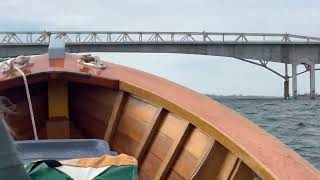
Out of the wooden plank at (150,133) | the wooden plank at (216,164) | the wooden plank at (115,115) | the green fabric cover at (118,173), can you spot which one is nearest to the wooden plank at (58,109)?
the wooden plank at (115,115)

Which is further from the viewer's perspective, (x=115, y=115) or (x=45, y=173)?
(x=115, y=115)

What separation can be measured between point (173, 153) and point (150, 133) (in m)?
0.40

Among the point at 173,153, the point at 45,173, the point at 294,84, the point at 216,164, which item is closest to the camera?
the point at 45,173

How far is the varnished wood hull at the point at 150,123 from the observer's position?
3.47 m

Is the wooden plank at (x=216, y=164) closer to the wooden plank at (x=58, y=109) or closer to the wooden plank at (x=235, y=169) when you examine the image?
the wooden plank at (x=235, y=169)

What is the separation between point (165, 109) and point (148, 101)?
9.8 inches

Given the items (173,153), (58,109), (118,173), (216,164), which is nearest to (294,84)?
(58,109)

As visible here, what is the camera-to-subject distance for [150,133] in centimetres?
450

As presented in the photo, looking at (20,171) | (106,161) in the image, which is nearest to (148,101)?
(106,161)

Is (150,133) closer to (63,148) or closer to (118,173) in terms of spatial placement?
(63,148)

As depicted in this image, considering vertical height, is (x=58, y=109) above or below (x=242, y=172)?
above

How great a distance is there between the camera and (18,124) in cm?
505

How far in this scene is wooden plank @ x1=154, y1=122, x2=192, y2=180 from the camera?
4.07 meters

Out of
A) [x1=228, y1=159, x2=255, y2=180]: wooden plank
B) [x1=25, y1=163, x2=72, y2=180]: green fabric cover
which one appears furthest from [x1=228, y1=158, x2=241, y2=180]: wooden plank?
[x1=25, y1=163, x2=72, y2=180]: green fabric cover
